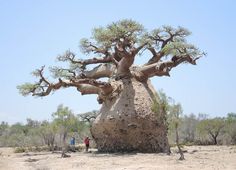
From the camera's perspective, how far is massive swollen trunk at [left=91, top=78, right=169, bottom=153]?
593 inches

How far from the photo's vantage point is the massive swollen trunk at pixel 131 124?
15055mm

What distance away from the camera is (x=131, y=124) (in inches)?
587

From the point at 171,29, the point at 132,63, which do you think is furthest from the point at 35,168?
the point at 171,29

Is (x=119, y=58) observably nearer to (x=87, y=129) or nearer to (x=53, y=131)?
(x=53, y=131)

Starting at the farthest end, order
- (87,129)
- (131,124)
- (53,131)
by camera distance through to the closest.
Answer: (87,129) → (53,131) → (131,124)

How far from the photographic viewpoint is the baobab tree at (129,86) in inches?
597

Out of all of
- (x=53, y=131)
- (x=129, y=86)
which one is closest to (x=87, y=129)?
(x=53, y=131)

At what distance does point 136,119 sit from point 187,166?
500 centimetres

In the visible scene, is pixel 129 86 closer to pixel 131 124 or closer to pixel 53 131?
pixel 131 124

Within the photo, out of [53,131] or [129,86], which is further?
[53,131]

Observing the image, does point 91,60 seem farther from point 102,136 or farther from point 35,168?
point 35,168

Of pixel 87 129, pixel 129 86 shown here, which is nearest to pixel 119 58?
pixel 129 86

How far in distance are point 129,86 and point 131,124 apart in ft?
5.66

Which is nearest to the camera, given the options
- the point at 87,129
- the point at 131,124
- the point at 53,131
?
the point at 131,124
